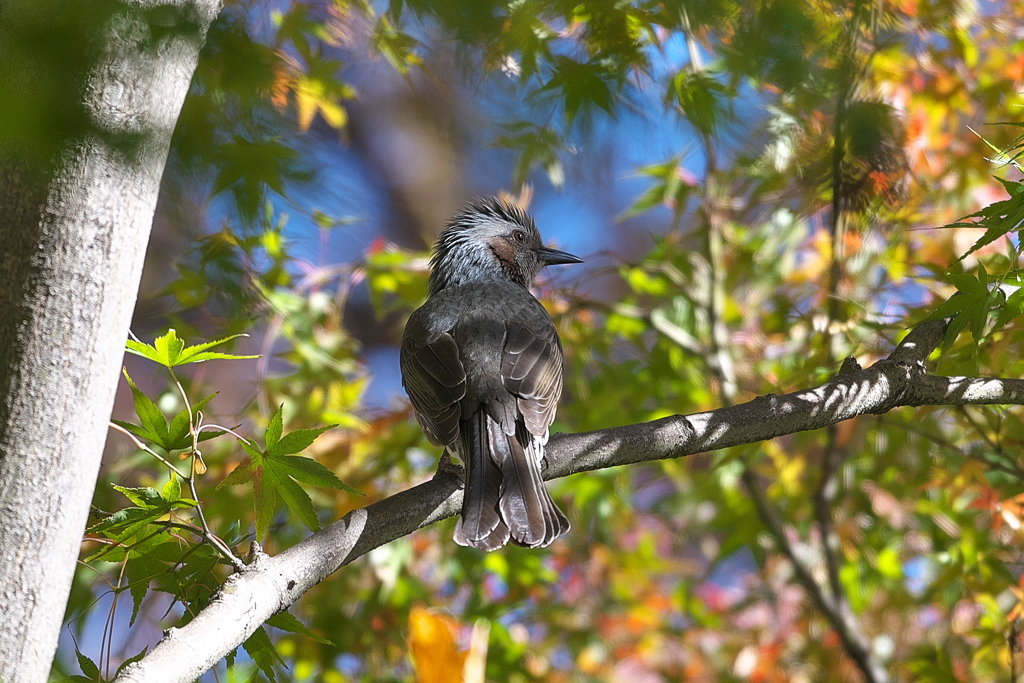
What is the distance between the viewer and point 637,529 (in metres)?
6.06

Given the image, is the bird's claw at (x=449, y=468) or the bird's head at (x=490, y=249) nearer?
the bird's claw at (x=449, y=468)

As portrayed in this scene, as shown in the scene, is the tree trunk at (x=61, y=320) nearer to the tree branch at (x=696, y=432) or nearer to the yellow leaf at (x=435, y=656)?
the tree branch at (x=696, y=432)

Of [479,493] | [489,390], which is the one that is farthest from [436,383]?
→ [479,493]

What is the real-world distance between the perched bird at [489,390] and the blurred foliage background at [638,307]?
1.38 ft

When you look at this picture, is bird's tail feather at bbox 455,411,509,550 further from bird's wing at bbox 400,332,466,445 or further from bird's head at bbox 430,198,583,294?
bird's head at bbox 430,198,583,294

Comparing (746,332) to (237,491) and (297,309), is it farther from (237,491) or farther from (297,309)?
(237,491)

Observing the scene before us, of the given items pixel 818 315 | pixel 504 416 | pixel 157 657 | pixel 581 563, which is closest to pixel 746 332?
pixel 818 315

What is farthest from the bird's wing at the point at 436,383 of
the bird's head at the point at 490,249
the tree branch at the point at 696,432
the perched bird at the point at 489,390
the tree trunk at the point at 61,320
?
the tree trunk at the point at 61,320

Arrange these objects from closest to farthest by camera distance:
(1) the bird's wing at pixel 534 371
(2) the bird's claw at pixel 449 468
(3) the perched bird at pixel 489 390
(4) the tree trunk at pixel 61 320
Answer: (4) the tree trunk at pixel 61 320 < (3) the perched bird at pixel 489 390 < (2) the bird's claw at pixel 449 468 < (1) the bird's wing at pixel 534 371

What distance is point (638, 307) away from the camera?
4.61 metres

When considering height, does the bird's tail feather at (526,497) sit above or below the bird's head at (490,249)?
below

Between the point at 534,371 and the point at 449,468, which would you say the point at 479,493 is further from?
the point at 534,371

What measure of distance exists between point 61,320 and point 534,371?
73.2 inches

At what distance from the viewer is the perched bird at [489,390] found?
107 inches
